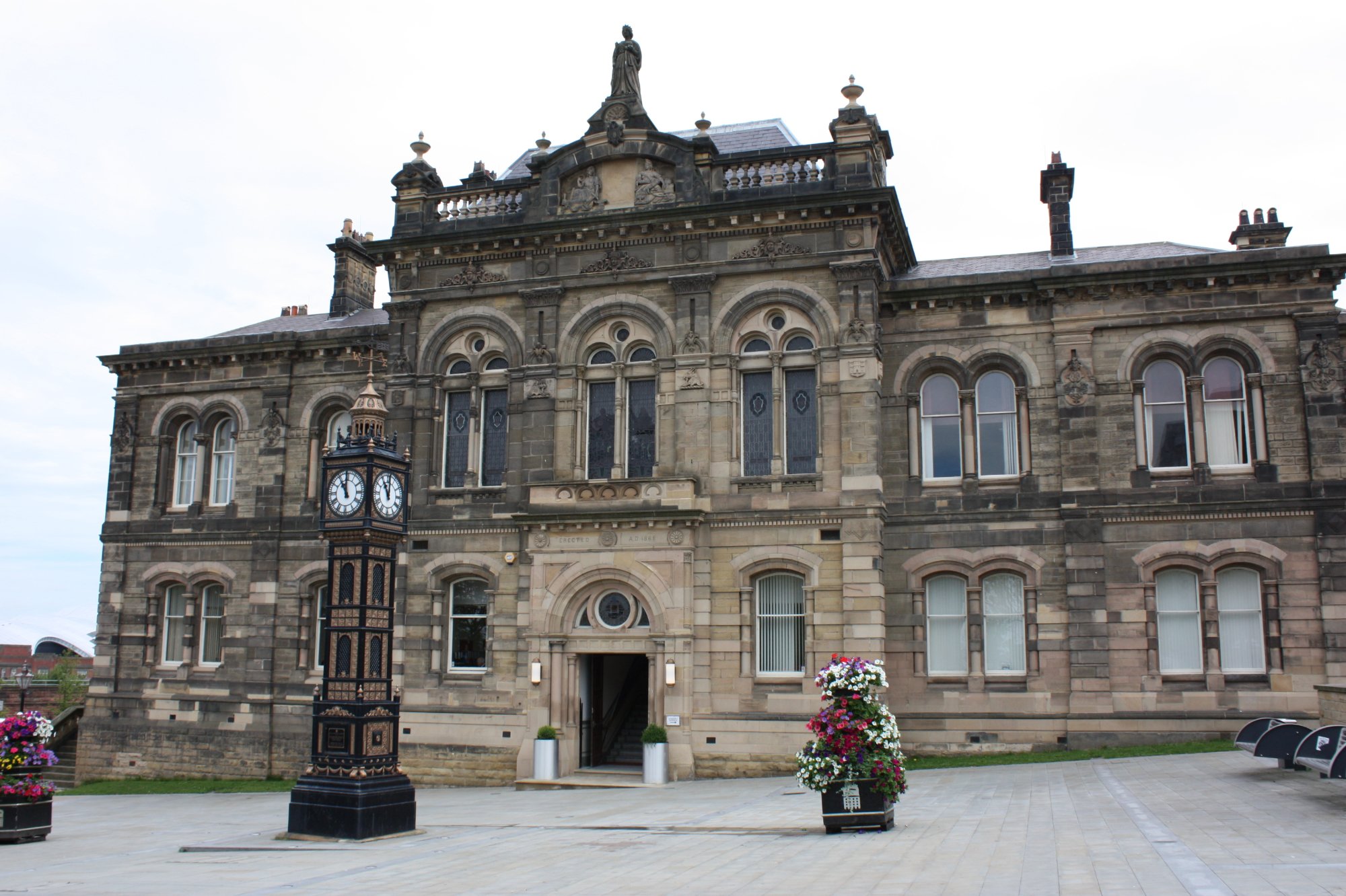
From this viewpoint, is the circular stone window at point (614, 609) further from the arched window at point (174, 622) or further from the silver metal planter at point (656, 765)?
the arched window at point (174, 622)

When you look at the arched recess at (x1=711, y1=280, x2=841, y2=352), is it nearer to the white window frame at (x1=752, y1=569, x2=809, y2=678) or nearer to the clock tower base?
the white window frame at (x1=752, y1=569, x2=809, y2=678)

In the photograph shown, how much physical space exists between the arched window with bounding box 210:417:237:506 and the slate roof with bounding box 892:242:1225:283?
17.8m

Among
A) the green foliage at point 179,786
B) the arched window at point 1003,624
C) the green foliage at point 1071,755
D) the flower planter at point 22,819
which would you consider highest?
the arched window at point 1003,624

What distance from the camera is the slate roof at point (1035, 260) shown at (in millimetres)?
26391

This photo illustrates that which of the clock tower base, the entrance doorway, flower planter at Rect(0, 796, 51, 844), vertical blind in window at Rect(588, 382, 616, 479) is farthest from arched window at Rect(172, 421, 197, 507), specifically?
the clock tower base

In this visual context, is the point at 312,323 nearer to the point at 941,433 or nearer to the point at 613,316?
the point at 613,316

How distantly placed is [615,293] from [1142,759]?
563 inches

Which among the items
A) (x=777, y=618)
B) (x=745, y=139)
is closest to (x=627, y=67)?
(x=745, y=139)

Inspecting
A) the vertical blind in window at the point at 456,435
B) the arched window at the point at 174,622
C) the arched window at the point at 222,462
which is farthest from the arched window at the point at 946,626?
the arched window at the point at 174,622

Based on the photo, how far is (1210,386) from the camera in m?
24.2

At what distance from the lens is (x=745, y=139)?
28125mm

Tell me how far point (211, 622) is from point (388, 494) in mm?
14855

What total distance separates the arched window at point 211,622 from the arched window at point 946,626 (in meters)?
17.6

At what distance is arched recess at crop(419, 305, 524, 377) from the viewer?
Result: 26.1 meters
